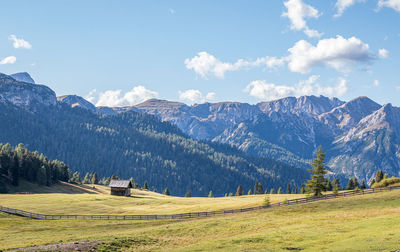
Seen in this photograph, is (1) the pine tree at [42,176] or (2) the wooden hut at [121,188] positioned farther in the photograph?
(1) the pine tree at [42,176]

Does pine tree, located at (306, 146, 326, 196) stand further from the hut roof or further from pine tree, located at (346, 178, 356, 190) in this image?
pine tree, located at (346, 178, 356, 190)

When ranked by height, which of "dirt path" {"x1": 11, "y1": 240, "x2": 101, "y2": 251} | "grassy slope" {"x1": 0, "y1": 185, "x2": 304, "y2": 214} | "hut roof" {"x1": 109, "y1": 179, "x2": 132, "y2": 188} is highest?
"hut roof" {"x1": 109, "y1": 179, "x2": 132, "y2": 188}

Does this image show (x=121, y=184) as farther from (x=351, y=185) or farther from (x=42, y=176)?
(x=351, y=185)

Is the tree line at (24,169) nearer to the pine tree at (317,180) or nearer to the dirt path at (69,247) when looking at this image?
the dirt path at (69,247)

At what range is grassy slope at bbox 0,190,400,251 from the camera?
1444 inches

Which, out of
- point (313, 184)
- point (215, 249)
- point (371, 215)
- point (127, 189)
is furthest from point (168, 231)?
point (127, 189)

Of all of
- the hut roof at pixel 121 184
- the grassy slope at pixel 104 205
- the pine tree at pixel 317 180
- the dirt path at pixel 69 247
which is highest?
the pine tree at pixel 317 180

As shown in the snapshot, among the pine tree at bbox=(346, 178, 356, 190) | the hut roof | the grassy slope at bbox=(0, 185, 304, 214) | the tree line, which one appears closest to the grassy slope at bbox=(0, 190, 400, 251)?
the grassy slope at bbox=(0, 185, 304, 214)

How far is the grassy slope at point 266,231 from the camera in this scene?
36688 mm

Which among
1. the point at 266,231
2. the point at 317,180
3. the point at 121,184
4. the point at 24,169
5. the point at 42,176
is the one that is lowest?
the point at 266,231

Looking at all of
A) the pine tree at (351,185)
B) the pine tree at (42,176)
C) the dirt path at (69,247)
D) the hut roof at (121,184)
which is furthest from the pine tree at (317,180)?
the pine tree at (42,176)

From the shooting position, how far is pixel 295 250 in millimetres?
34781

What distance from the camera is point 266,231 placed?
1796 inches

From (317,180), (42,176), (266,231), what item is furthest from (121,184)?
(266,231)
